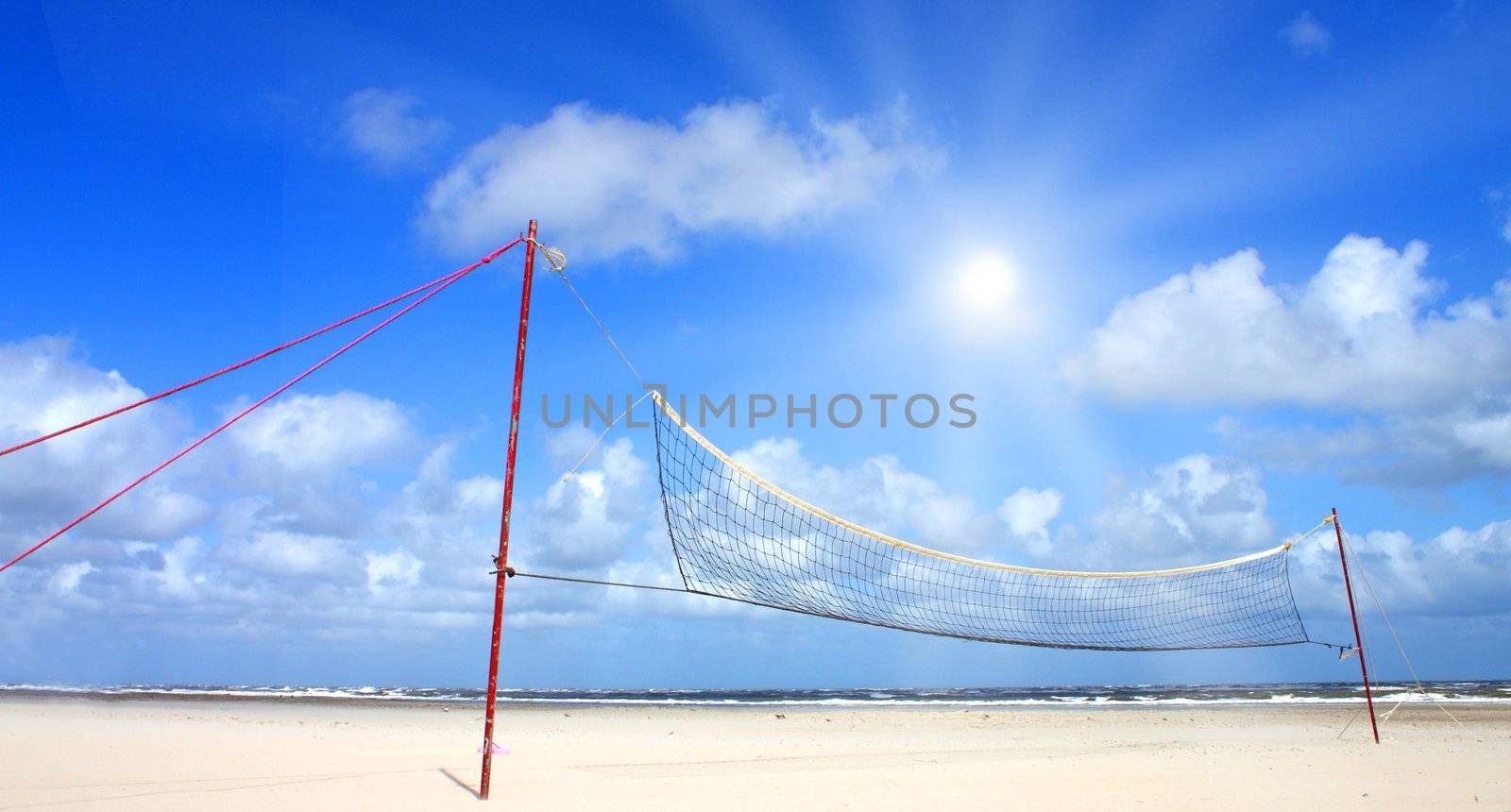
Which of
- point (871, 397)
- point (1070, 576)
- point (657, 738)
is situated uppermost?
point (871, 397)

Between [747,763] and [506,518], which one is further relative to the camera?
[747,763]

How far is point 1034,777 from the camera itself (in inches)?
436

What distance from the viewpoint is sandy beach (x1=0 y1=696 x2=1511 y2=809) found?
9148 millimetres

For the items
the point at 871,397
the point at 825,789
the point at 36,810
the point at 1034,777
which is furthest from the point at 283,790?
the point at 1034,777

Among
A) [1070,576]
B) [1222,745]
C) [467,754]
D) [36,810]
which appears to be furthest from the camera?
[1222,745]

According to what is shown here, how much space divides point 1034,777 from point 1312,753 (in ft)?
20.2

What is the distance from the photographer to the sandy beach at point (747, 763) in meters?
9.15

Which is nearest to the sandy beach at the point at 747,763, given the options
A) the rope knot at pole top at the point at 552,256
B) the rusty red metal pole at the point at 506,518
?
the rusty red metal pole at the point at 506,518

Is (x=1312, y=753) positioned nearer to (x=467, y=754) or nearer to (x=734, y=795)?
(x=734, y=795)

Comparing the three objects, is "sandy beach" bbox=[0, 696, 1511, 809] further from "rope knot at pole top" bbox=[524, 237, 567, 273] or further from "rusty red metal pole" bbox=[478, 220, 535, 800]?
"rope knot at pole top" bbox=[524, 237, 567, 273]

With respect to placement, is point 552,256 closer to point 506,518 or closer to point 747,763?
point 506,518

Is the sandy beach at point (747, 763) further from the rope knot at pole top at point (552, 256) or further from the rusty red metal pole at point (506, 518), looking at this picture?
the rope knot at pole top at point (552, 256)

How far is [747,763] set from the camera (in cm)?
1242

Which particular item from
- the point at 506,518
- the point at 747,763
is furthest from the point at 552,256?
the point at 747,763
